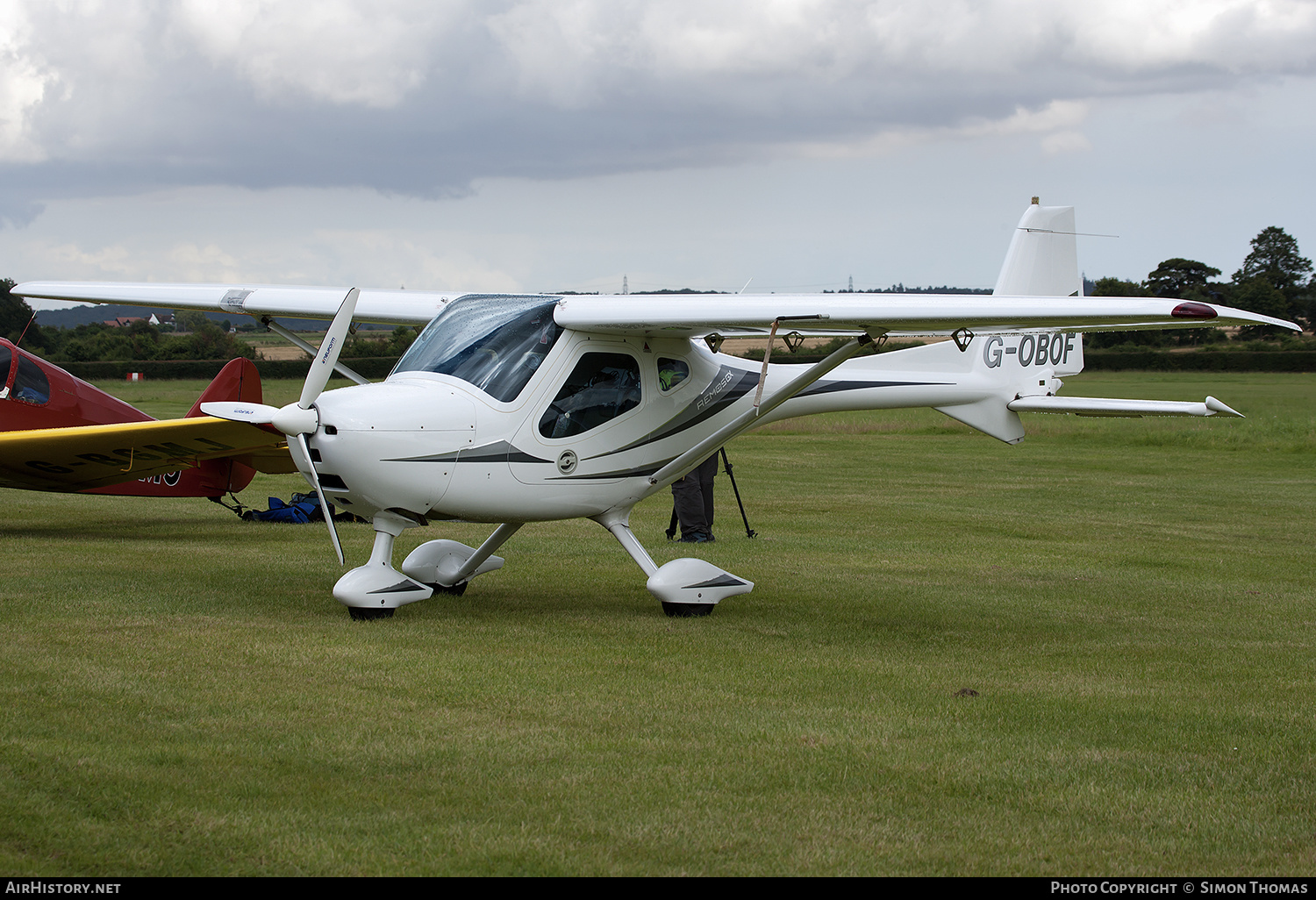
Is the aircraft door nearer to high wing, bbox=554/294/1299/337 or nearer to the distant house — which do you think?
high wing, bbox=554/294/1299/337

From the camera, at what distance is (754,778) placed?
4914 millimetres

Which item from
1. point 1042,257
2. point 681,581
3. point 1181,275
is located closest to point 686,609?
point 681,581

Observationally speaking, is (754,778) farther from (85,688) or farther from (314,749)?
(85,688)

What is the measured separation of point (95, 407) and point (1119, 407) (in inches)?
413

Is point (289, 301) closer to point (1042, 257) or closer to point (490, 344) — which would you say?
point (490, 344)

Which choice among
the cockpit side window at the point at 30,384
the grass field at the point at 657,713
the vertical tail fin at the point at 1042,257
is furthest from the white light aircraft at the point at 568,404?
the cockpit side window at the point at 30,384

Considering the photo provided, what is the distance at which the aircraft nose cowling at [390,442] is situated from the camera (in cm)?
745

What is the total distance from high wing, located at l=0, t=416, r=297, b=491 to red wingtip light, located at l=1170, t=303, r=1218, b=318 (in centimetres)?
722

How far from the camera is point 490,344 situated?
8133 millimetres

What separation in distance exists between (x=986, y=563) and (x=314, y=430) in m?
7.01

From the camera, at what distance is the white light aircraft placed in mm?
7527

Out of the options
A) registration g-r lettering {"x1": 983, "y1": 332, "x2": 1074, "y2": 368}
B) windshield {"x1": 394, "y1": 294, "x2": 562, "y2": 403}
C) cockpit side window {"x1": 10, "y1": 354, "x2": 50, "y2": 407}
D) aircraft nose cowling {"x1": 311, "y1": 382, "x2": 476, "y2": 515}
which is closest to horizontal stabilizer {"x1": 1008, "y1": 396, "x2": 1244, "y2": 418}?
registration g-r lettering {"x1": 983, "y1": 332, "x2": 1074, "y2": 368}

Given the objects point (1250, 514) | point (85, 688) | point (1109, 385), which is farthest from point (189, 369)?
point (85, 688)

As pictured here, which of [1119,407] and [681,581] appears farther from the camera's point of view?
[1119,407]
